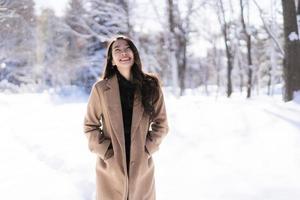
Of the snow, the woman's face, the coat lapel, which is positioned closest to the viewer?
the coat lapel

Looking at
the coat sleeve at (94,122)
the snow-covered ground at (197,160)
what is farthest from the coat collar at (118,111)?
the snow-covered ground at (197,160)

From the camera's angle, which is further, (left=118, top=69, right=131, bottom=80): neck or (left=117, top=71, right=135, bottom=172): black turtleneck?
(left=118, top=69, right=131, bottom=80): neck

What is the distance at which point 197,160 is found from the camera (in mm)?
7219

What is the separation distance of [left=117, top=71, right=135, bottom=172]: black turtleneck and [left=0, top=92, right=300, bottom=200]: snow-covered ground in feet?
7.32

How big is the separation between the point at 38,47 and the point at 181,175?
129 feet

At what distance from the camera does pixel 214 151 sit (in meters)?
7.73

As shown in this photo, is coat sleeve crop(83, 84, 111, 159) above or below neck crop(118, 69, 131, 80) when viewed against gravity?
below

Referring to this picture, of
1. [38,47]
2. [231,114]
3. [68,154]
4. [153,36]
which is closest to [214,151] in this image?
[68,154]

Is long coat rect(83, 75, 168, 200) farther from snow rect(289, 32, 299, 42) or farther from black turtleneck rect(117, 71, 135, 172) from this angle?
snow rect(289, 32, 299, 42)

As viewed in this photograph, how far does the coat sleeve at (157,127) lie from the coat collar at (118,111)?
6.8 inches

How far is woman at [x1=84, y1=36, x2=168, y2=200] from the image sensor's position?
3312 millimetres

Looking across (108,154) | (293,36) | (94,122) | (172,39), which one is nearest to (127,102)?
(94,122)

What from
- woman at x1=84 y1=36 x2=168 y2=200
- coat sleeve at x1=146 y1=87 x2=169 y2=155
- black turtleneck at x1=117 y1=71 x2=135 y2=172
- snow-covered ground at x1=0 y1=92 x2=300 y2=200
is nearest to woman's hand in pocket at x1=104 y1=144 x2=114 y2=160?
woman at x1=84 y1=36 x2=168 y2=200

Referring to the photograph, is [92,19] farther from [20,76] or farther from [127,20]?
[20,76]
